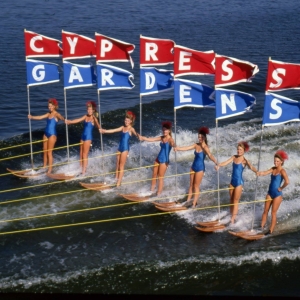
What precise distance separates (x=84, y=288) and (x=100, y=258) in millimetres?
1157

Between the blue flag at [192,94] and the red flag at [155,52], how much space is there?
1176 mm

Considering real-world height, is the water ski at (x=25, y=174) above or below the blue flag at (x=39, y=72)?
below

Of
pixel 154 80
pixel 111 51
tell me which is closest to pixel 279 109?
pixel 154 80

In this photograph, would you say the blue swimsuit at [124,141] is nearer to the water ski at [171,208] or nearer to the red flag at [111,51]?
the water ski at [171,208]

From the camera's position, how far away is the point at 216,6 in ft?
154

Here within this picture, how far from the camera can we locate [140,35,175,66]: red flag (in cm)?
1708

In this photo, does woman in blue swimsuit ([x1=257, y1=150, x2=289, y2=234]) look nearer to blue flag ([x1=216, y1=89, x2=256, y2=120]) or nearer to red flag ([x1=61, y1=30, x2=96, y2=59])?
blue flag ([x1=216, y1=89, x2=256, y2=120])

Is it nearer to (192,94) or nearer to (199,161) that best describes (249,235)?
(199,161)

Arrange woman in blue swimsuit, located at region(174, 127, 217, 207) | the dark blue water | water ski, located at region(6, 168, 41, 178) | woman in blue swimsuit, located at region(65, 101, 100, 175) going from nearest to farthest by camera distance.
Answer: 1. the dark blue water
2. woman in blue swimsuit, located at region(174, 127, 217, 207)
3. woman in blue swimsuit, located at region(65, 101, 100, 175)
4. water ski, located at region(6, 168, 41, 178)

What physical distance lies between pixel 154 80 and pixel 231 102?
9.01ft

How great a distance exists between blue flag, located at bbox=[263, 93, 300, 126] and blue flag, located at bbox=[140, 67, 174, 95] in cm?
337

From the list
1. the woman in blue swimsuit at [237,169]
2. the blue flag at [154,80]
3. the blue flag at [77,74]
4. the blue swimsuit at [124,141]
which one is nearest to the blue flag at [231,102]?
the woman in blue swimsuit at [237,169]

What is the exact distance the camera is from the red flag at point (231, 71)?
15.2 metres

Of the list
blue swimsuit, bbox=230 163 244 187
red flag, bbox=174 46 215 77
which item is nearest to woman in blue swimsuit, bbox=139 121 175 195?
red flag, bbox=174 46 215 77
